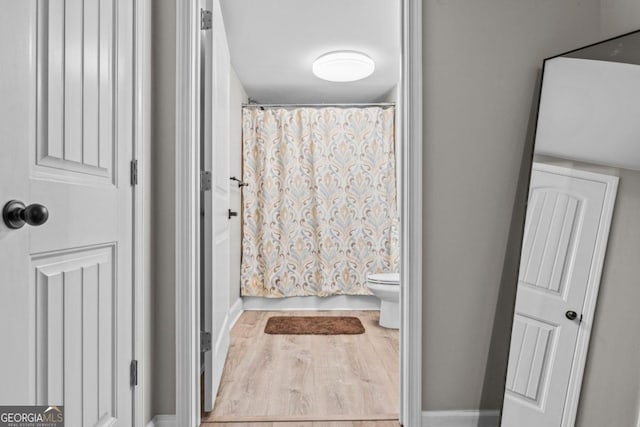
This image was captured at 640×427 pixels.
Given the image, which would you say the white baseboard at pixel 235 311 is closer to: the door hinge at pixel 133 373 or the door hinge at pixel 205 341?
the door hinge at pixel 205 341

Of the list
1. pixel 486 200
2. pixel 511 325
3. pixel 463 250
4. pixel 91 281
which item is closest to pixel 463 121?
pixel 486 200

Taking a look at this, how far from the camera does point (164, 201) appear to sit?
1.79 metres

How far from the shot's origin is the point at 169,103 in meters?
1.79

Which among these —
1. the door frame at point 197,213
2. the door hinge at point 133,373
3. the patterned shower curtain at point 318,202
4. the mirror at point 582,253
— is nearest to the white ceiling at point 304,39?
the patterned shower curtain at point 318,202

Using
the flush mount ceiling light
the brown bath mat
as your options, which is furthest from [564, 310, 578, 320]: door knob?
the flush mount ceiling light

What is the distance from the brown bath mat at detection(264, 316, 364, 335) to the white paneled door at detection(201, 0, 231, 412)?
1063mm

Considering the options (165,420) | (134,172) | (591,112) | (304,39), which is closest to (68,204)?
(134,172)

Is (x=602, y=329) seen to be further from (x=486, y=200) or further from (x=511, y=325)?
(x=486, y=200)

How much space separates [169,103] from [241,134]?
234 centimetres

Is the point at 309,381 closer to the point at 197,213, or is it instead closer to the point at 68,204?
the point at 197,213

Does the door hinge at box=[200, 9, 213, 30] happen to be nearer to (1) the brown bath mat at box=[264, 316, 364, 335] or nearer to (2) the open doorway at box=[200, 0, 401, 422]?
(2) the open doorway at box=[200, 0, 401, 422]

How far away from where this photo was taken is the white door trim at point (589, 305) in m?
1.50

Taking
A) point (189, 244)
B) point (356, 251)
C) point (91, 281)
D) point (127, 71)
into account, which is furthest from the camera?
point (356, 251)

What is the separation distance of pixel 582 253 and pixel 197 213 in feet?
4.86
